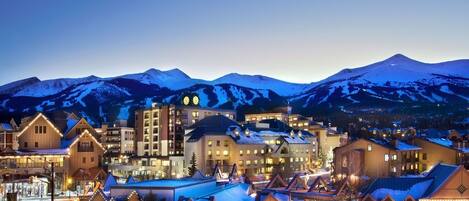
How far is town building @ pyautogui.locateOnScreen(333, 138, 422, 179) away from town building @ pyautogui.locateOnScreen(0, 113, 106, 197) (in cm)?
3105

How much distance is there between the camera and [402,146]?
75188mm

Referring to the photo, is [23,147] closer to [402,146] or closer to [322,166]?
[402,146]

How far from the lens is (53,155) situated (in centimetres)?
5972

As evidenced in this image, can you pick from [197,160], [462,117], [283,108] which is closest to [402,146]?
[197,160]

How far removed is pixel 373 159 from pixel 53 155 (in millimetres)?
38738

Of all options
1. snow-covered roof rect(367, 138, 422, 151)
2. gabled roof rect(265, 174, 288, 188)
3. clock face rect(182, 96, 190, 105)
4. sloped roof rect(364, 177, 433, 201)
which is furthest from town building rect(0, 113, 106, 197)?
clock face rect(182, 96, 190, 105)

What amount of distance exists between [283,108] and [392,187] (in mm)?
113839

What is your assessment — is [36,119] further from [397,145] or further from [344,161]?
[397,145]

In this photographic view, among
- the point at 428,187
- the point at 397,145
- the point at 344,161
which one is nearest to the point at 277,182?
the point at 428,187

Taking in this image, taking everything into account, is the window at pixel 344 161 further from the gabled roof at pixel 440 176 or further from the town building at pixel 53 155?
the gabled roof at pixel 440 176

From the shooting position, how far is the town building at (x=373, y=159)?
236ft

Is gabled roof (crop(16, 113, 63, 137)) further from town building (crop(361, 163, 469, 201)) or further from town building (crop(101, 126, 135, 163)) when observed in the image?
town building (crop(101, 126, 135, 163))

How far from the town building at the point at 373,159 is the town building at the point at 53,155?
3105cm

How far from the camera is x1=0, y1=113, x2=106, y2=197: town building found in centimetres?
5747
